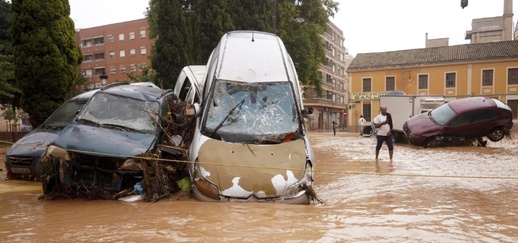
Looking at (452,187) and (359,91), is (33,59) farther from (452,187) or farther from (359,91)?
(359,91)

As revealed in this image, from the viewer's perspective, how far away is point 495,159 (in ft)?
41.7

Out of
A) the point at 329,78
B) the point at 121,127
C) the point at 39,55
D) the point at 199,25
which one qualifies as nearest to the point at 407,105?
the point at 199,25

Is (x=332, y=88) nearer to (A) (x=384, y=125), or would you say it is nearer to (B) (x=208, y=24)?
(B) (x=208, y=24)

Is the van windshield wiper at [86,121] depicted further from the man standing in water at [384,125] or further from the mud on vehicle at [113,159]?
the man standing in water at [384,125]

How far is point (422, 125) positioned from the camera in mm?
16875

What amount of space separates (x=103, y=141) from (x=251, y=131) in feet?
7.88

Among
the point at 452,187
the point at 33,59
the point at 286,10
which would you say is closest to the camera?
the point at 452,187

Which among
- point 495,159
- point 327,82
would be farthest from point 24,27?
point 327,82

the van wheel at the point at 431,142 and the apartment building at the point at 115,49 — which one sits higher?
the apartment building at the point at 115,49

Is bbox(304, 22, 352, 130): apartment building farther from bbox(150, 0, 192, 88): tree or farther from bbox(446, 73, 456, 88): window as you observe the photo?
bbox(150, 0, 192, 88): tree

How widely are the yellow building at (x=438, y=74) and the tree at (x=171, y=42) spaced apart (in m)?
26.4

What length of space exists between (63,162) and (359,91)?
42125 mm

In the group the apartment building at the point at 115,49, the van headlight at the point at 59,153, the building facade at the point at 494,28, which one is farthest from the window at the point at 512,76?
the apartment building at the point at 115,49

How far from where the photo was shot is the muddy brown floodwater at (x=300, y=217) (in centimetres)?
457
